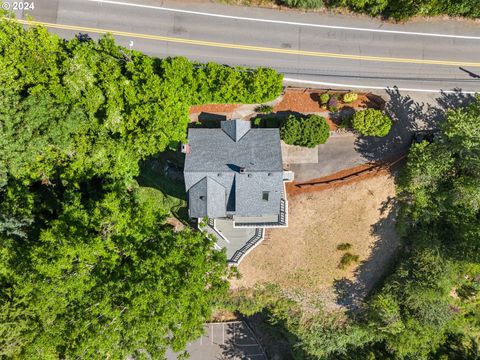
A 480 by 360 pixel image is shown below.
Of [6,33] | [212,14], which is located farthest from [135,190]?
[212,14]

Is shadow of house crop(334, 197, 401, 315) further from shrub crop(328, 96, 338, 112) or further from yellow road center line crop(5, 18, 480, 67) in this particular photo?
yellow road center line crop(5, 18, 480, 67)

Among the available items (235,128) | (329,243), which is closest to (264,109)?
(235,128)

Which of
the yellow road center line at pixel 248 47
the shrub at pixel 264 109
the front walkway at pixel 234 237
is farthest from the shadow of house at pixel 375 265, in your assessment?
the shrub at pixel 264 109

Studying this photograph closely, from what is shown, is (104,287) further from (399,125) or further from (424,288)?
(399,125)

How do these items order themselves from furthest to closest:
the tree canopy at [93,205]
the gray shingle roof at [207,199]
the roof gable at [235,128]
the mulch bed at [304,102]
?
1. the mulch bed at [304,102]
2. the roof gable at [235,128]
3. the gray shingle roof at [207,199]
4. the tree canopy at [93,205]

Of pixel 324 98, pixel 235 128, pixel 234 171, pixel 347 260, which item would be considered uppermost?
pixel 324 98

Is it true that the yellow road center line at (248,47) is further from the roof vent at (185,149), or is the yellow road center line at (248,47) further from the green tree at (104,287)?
the green tree at (104,287)
